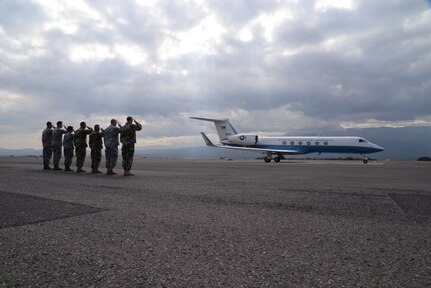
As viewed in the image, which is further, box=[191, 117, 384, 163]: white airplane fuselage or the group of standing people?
box=[191, 117, 384, 163]: white airplane fuselage

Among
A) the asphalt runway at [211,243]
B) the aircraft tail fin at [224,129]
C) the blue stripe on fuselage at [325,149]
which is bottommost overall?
the asphalt runway at [211,243]

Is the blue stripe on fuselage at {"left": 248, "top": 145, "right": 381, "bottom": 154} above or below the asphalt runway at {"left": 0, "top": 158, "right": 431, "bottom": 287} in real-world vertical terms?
above

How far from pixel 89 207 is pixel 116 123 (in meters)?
7.76

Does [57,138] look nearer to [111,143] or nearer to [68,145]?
[68,145]

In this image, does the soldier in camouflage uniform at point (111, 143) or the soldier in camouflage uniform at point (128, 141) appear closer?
the soldier in camouflage uniform at point (128, 141)

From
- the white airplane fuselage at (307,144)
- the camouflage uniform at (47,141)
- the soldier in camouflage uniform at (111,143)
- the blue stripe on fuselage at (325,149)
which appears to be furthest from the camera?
the white airplane fuselage at (307,144)

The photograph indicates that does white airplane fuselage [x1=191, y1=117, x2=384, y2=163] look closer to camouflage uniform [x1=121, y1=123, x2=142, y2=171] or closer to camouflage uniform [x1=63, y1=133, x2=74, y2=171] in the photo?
camouflage uniform [x1=63, y1=133, x2=74, y2=171]

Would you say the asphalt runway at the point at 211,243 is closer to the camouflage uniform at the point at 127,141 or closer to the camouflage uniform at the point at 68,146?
the camouflage uniform at the point at 127,141

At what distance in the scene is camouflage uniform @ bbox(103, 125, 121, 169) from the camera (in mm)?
12141

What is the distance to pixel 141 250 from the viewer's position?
306cm

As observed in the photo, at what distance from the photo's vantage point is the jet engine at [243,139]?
124 feet

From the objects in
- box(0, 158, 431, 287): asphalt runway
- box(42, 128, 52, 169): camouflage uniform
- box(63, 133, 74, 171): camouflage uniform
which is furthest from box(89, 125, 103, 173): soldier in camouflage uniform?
box(0, 158, 431, 287): asphalt runway

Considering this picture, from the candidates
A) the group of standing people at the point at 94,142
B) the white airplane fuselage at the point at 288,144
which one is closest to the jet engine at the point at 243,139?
the white airplane fuselage at the point at 288,144

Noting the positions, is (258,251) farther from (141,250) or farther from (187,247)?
(141,250)
